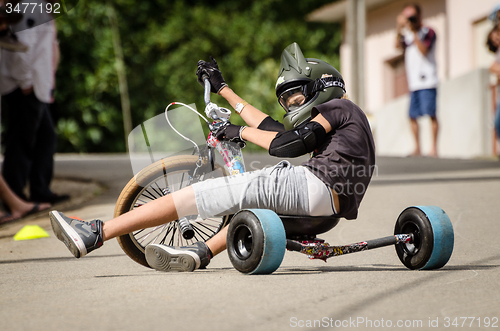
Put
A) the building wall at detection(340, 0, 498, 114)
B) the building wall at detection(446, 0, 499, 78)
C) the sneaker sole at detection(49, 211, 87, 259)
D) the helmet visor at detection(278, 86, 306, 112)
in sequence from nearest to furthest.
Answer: the sneaker sole at detection(49, 211, 87, 259), the helmet visor at detection(278, 86, 306, 112), the building wall at detection(446, 0, 499, 78), the building wall at detection(340, 0, 498, 114)

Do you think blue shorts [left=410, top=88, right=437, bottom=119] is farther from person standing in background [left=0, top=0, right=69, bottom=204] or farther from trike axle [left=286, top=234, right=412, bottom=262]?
trike axle [left=286, top=234, right=412, bottom=262]

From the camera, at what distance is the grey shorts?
3.71 metres

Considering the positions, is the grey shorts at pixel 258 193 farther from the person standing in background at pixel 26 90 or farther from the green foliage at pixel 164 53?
the green foliage at pixel 164 53

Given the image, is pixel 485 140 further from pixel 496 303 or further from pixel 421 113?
pixel 496 303

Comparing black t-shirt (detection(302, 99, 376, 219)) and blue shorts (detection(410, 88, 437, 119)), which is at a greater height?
blue shorts (detection(410, 88, 437, 119))

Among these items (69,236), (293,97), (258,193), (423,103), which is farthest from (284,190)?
(423,103)

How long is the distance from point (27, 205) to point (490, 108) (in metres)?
8.67

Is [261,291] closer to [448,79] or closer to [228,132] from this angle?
[228,132]

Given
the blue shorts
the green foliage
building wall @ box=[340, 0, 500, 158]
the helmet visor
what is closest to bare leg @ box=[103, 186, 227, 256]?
the helmet visor

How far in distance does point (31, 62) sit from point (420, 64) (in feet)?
19.9

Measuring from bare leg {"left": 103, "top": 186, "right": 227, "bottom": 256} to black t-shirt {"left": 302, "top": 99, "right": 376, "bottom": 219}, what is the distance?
2.30ft

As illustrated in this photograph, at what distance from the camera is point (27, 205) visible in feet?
21.1

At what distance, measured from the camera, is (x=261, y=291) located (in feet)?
10.7

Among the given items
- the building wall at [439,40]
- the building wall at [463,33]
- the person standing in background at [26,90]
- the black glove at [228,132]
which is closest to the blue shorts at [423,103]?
the building wall at [439,40]
